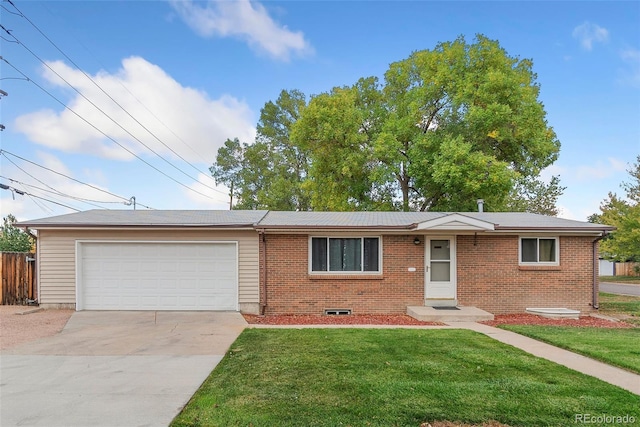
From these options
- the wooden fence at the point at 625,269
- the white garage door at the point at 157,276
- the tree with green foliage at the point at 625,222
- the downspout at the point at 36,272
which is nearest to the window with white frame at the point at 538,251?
the white garage door at the point at 157,276

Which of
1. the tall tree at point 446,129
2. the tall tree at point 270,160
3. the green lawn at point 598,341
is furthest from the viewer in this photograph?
the tall tree at point 270,160

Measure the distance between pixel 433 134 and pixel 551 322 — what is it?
12.9 m

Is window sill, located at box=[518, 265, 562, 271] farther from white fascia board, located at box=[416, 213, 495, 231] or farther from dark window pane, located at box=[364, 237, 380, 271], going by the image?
dark window pane, located at box=[364, 237, 380, 271]

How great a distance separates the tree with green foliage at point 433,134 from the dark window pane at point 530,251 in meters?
7.57

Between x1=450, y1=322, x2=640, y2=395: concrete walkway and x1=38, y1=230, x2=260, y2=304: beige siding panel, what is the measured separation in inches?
253

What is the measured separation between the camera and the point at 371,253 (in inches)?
450

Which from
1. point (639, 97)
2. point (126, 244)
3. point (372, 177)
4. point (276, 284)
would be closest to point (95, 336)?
point (126, 244)

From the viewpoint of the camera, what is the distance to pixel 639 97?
1506 centimetres

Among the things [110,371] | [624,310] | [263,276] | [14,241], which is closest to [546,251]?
[624,310]

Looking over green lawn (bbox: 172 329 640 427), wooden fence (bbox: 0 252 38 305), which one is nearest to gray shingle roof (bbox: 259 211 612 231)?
green lawn (bbox: 172 329 640 427)

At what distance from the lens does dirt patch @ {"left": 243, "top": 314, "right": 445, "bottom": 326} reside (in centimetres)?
977

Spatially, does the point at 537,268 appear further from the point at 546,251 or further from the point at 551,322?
the point at 551,322

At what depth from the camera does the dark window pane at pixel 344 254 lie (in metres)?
11.4

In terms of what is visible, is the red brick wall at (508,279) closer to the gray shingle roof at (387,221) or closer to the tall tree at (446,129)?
the gray shingle roof at (387,221)
